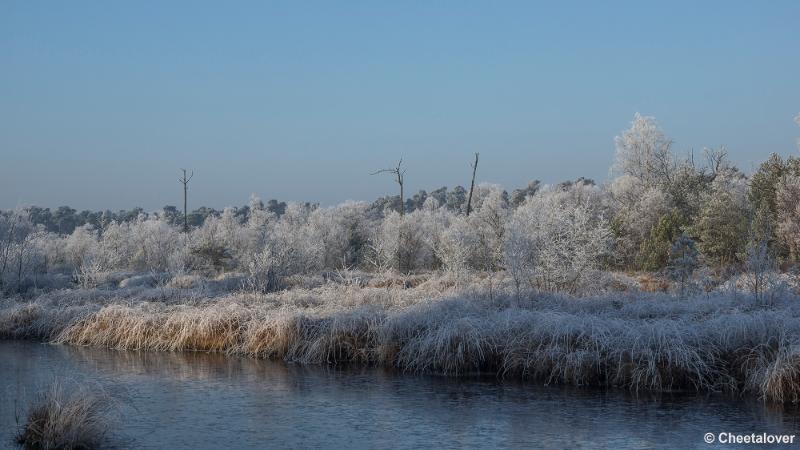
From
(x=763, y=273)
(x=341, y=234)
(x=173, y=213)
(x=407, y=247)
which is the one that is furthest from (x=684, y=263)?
(x=173, y=213)

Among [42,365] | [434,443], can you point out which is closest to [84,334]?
[42,365]

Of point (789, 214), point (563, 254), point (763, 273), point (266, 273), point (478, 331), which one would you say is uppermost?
point (789, 214)

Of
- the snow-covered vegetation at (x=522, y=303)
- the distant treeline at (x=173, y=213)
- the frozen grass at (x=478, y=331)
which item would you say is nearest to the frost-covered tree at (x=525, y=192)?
the distant treeline at (x=173, y=213)

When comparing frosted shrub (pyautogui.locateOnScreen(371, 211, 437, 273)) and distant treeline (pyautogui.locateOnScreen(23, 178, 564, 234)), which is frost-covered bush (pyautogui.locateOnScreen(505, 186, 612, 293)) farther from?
distant treeline (pyautogui.locateOnScreen(23, 178, 564, 234))

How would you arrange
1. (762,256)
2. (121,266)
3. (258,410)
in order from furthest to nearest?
(121,266)
(762,256)
(258,410)

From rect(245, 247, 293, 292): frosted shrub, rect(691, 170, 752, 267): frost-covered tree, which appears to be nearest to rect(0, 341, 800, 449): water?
rect(245, 247, 293, 292): frosted shrub

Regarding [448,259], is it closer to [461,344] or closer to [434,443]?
[461,344]

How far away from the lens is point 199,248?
34.8m

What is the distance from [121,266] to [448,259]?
23094 mm

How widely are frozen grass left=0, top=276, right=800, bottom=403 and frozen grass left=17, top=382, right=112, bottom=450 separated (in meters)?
6.30

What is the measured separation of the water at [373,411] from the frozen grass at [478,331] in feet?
1.85

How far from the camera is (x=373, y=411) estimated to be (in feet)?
37.5

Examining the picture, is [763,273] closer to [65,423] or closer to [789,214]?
[789,214]

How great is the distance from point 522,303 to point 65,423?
9.65 meters
